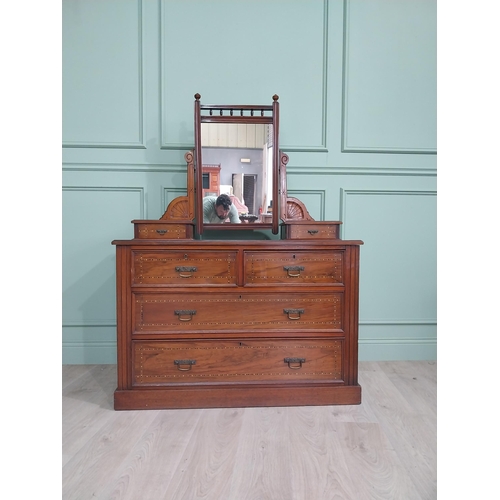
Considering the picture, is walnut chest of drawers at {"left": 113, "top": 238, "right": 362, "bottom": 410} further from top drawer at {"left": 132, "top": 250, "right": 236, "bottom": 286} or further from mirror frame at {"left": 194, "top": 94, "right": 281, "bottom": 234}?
mirror frame at {"left": 194, "top": 94, "right": 281, "bottom": 234}

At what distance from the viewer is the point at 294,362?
2.12 metres

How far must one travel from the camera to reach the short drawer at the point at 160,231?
224cm

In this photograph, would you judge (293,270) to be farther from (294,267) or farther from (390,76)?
(390,76)

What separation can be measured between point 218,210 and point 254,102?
85 cm

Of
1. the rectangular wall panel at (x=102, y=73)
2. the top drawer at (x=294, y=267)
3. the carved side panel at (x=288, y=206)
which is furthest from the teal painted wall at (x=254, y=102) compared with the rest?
the top drawer at (x=294, y=267)

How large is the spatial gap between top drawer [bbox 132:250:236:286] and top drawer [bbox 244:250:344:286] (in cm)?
11

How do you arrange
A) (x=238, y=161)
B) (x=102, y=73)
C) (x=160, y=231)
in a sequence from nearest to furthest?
(x=160, y=231), (x=238, y=161), (x=102, y=73)

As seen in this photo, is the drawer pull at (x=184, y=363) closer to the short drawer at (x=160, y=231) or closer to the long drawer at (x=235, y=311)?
the long drawer at (x=235, y=311)

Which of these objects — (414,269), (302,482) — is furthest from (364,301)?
(302,482)

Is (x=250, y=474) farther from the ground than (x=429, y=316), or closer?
closer

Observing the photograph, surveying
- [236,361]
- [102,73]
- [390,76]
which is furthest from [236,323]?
[390,76]
